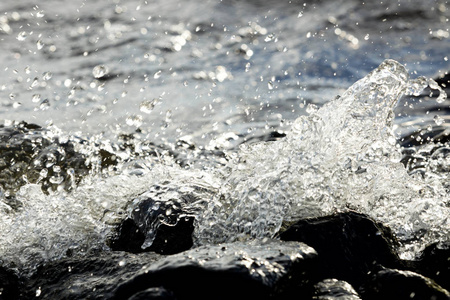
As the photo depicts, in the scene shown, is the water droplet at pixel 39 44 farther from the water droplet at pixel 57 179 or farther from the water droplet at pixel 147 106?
the water droplet at pixel 57 179

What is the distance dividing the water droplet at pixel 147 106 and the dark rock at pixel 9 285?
147 inches

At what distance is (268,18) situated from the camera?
22.5 ft

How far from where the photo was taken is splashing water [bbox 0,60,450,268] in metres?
3.43

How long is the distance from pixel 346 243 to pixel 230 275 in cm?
110

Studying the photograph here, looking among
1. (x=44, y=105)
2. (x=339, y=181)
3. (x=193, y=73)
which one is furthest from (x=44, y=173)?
(x=339, y=181)

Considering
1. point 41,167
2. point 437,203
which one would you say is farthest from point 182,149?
point 437,203

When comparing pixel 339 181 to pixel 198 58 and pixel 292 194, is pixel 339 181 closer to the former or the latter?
pixel 292 194

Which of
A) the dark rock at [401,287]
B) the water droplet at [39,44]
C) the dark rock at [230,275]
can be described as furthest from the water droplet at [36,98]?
the dark rock at [401,287]

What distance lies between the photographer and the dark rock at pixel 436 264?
2.88 m

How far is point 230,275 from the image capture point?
2.07 meters

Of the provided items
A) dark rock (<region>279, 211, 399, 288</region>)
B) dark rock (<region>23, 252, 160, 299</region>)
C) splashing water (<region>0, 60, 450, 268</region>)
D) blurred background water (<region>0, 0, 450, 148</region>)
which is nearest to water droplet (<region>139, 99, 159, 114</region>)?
blurred background water (<region>0, 0, 450, 148</region>)

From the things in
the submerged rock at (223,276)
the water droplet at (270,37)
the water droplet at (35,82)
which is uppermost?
the submerged rock at (223,276)

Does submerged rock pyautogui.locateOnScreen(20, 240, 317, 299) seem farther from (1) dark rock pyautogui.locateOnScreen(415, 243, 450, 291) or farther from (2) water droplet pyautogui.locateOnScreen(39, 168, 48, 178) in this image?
(2) water droplet pyautogui.locateOnScreen(39, 168, 48, 178)

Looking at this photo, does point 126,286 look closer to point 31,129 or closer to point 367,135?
point 367,135
